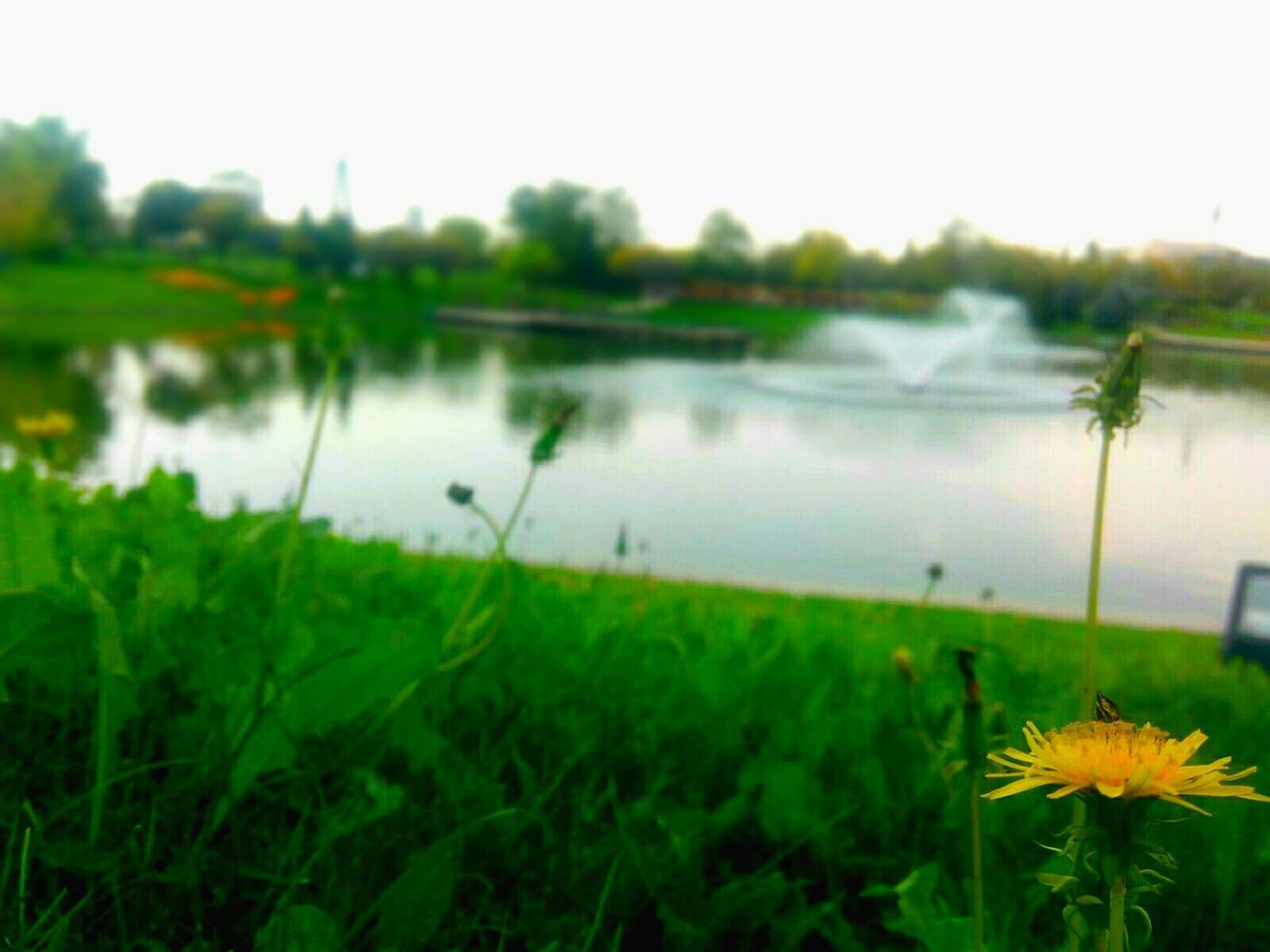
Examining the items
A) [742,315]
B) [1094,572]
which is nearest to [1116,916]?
→ [1094,572]

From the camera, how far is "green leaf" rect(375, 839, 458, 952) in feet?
2.45

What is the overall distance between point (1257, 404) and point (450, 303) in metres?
3.58

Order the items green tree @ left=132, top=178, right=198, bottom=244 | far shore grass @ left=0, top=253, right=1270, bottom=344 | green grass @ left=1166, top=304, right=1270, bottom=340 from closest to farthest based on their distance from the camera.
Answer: green grass @ left=1166, top=304, right=1270, bottom=340 → far shore grass @ left=0, top=253, right=1270, bottom=344 → green tree @ left=132, top=178, right=198, bottom=244

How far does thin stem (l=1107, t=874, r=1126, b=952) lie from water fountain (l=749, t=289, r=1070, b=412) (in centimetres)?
194

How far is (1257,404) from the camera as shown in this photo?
1.63 meters

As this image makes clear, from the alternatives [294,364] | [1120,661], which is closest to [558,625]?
[1120,661]

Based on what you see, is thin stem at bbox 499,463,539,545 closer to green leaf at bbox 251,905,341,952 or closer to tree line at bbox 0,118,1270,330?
green leaf at bbox 251,905,341,952

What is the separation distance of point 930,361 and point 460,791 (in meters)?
4.05

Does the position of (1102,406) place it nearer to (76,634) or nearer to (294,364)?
(76,634)

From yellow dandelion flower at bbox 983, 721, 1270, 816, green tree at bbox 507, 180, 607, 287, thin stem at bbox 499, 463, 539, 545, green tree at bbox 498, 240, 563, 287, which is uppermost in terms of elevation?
green tree at bbox 507, 180, 607, 287

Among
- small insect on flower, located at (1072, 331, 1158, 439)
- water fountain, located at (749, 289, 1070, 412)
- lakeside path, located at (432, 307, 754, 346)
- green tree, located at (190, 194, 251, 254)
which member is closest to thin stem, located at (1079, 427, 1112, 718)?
small insect on flower, located at (1072, 331, 1158, 439)

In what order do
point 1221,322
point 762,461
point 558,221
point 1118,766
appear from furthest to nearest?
point 762,461
point 558,221
point 1221,322
point 1118,766

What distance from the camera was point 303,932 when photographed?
731mm

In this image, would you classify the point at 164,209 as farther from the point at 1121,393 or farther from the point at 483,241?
the point at 1121,393
